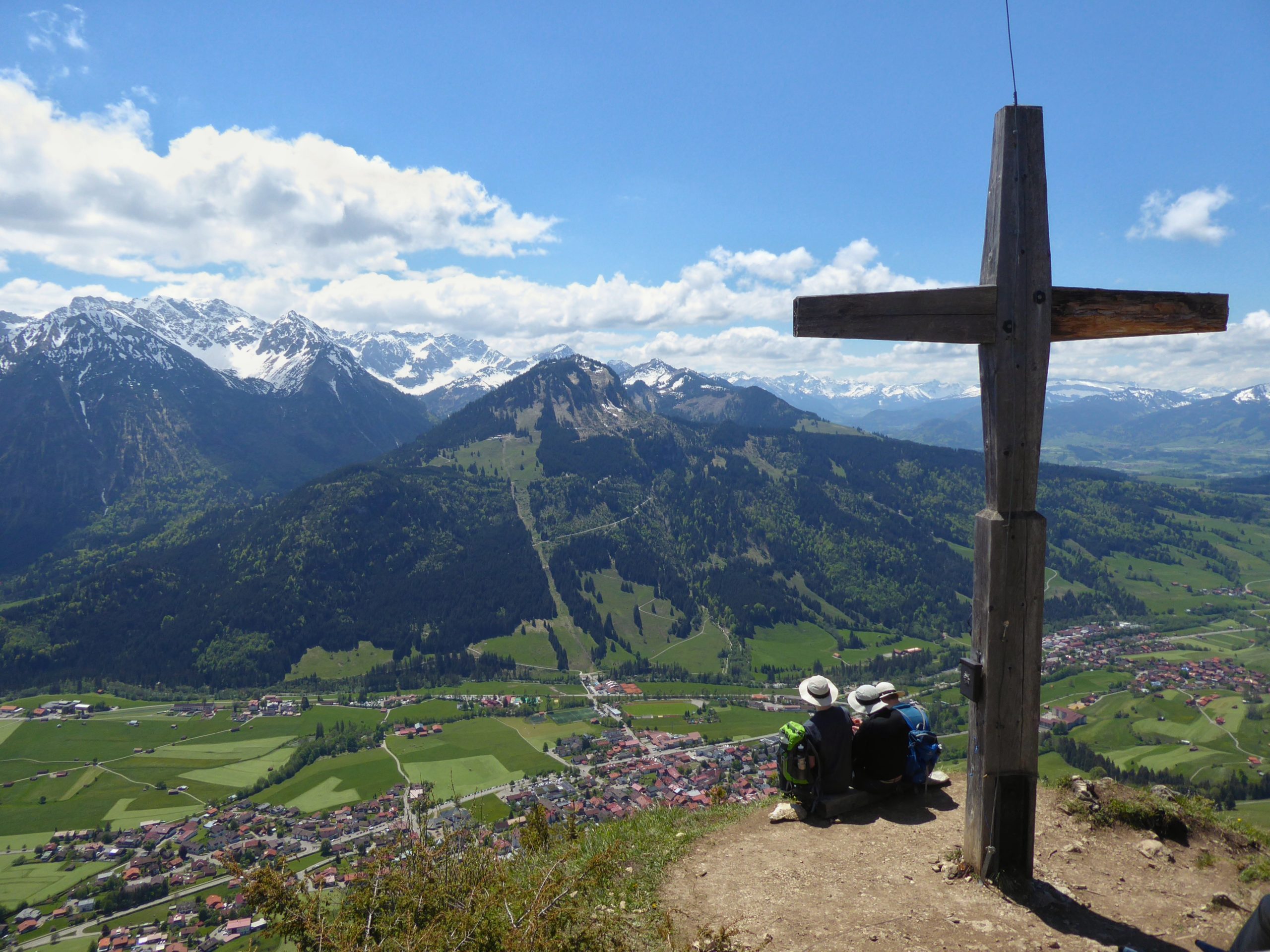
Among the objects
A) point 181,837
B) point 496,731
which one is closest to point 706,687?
point 496,731

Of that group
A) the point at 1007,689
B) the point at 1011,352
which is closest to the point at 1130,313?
the point at 1011,352

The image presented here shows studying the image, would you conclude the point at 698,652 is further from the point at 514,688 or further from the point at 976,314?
the point at 976,314

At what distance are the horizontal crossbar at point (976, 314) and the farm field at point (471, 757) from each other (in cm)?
7799

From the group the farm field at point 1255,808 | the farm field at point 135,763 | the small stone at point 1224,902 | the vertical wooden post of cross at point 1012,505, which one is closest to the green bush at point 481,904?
the vertical wooden post of cross at point 1012,505

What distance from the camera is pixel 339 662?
16125cm

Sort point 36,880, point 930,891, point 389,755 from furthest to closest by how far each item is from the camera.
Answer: point 389,755 → point 36,880 → point 930,891

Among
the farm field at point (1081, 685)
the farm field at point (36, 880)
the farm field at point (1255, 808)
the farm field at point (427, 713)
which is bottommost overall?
the farm field at point (427, 713)

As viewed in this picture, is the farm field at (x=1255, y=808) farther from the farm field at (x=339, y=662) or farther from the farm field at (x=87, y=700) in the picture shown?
the farm field at (x=87, y=700)

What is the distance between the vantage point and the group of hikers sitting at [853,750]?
8094 millimetres

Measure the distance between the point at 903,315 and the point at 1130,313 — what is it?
7.20ft

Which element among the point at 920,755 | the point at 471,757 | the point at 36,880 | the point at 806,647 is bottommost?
the point at 806,647

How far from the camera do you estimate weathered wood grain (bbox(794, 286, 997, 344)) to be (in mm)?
5574

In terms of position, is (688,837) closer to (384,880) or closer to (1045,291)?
(384,880)

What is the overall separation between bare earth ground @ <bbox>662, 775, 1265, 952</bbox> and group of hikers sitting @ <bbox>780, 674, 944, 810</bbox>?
44 cm
